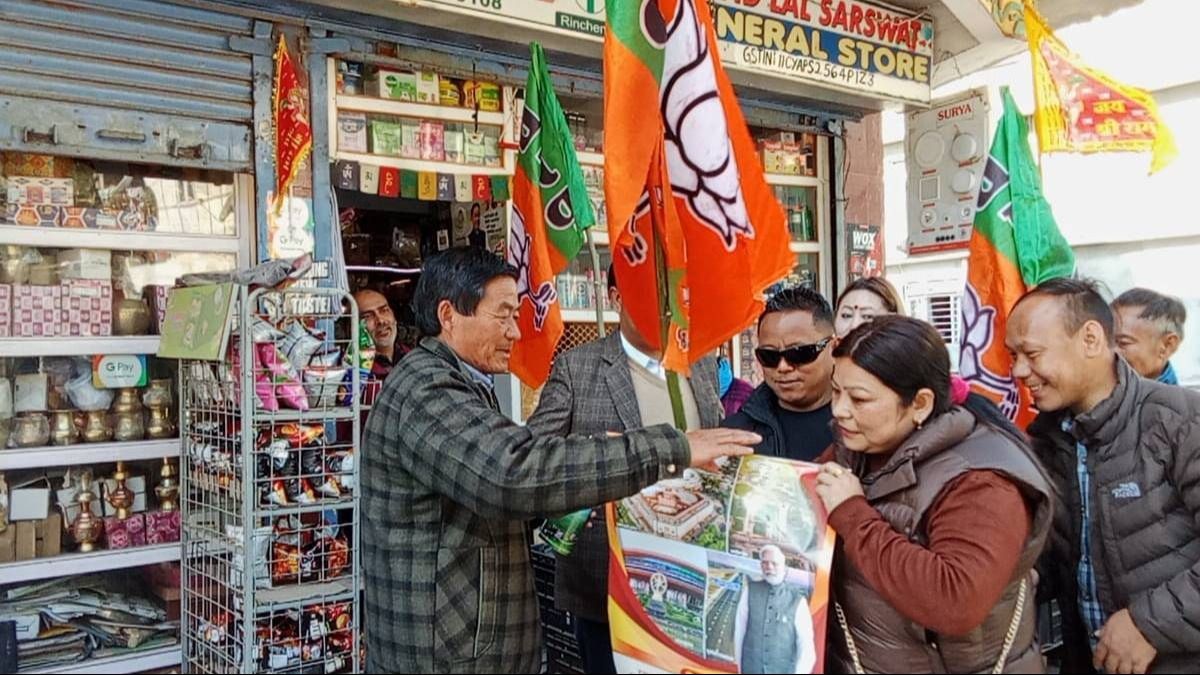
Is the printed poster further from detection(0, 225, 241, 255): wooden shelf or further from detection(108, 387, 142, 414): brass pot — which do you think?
detection(108, 387, 142, 414): brass pot

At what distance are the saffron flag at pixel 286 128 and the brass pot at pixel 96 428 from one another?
1.13m

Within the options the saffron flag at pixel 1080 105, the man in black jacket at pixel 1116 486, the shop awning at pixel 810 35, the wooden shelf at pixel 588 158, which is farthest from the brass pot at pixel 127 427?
the saffron flag at pixel 1080 105

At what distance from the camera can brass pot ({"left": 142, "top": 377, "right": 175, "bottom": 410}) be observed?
3.75m

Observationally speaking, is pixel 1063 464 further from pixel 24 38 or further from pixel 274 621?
pixel 24 38

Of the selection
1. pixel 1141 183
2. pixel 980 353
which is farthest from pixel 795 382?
pixel 1141 183

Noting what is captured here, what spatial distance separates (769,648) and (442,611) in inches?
29.2

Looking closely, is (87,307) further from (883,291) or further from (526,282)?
(883,291)

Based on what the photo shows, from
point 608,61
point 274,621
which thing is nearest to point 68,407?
point 274,621

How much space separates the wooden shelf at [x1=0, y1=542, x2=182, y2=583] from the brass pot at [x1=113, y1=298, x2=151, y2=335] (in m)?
0.92

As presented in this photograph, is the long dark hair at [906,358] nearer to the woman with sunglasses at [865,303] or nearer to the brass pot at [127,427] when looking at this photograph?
the woman with sunglasses at [865,303]

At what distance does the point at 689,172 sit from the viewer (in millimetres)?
2035

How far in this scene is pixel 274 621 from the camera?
11.2 ft

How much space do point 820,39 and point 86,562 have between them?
4.69 meters

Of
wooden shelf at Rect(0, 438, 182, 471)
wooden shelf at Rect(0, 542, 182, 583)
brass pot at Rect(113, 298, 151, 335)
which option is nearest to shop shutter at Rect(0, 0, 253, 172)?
brass pot at Rect(113, 298, 151, 335)
